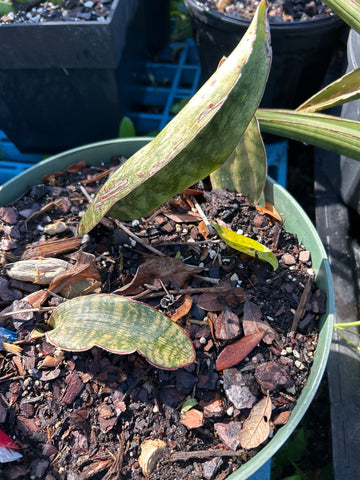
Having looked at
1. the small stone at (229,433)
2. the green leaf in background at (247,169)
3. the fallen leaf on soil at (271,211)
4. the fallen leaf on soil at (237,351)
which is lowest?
the small stone at (229,433)

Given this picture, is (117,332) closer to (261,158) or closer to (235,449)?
A: (235,449)

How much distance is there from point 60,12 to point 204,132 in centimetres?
81

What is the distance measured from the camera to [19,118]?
117 cm

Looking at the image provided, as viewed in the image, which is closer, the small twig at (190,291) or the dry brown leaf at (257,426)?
the dry brown leaf at (257,426)

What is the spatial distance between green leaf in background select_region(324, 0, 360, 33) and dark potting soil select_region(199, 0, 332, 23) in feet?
1.24

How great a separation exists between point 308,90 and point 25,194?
823 millimetres

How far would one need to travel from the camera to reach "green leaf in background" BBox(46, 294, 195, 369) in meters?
0.59

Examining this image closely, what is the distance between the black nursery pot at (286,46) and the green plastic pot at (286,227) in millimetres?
369

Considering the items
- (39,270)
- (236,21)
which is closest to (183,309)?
(39,270)

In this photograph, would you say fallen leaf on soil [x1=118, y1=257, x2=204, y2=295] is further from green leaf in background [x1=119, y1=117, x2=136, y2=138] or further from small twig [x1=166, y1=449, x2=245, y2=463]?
green leaf in background [x1=119, y1=117, x2=136, y2=138]

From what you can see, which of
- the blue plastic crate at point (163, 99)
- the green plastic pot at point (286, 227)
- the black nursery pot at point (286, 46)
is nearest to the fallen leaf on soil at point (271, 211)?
the green plastic pot at point (286, 227)

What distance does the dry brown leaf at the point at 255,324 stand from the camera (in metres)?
0.69

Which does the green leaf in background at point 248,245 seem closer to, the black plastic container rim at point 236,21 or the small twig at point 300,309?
the small twig at point 300,309

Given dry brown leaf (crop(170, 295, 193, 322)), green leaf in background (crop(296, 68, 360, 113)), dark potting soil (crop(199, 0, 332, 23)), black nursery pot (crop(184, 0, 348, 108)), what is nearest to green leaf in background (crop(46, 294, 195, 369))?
dry brown leaf (crop(170, 295, 193, 322))
